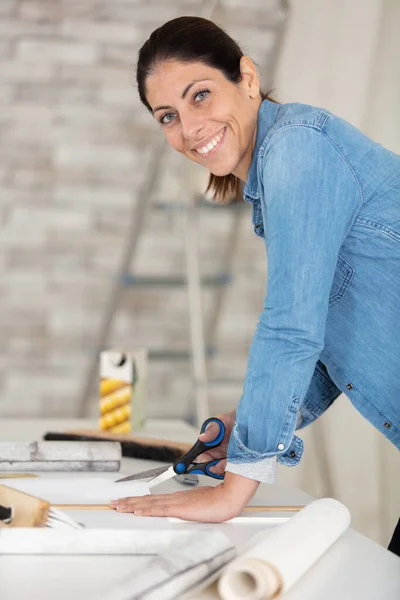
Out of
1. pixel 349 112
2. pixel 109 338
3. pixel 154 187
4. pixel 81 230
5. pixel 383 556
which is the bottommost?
pixel 109 338

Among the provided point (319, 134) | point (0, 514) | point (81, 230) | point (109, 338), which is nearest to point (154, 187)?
point (81, 230)

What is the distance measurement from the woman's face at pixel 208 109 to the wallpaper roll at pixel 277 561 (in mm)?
624

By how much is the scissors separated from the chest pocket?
0.28m

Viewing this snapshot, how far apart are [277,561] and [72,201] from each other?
2.68 meters

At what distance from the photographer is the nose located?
119 cm

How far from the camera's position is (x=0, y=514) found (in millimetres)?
905

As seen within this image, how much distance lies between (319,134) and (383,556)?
0.54m

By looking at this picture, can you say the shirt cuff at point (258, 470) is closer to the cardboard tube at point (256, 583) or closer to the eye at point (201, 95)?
the cardboard tube at point (256, 583)

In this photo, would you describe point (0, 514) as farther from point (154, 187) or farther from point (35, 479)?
point (154, 187)

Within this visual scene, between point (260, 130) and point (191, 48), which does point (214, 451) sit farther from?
point (191, 48)

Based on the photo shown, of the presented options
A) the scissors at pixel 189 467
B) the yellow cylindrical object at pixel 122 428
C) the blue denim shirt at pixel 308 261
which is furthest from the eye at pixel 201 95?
the yellow cylindrical object at pixel 122 428

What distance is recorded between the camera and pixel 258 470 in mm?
1020

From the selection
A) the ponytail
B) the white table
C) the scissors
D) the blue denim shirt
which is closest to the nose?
the blue denim shirt

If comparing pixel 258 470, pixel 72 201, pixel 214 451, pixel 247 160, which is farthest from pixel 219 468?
pixel 72 201
